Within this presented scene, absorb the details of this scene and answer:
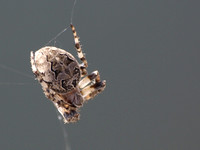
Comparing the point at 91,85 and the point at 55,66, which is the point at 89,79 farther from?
the point at 55,66

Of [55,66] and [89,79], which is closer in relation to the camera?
[55,66]

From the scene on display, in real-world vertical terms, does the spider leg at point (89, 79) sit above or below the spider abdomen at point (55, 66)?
above

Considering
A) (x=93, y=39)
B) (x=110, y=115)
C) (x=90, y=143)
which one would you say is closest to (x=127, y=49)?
(x=93, y=39)

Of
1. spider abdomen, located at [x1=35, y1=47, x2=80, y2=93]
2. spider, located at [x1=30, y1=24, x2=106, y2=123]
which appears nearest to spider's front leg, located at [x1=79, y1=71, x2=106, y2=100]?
spider, located at [x1=30, y1=24, x2=106, y2=123]

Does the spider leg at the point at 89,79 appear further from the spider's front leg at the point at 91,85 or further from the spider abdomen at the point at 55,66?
the spider abdomen at the point at 55,66

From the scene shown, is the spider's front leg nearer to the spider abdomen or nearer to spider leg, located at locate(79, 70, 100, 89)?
spider leg, located at locate(79, 70, 100, 89)

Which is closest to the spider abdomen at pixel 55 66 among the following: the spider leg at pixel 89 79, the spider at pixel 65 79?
the spider at pixel 65 79

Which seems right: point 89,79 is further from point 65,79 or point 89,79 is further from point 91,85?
point 65,79

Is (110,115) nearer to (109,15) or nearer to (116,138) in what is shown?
(116,138)

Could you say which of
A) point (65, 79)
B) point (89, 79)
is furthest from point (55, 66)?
point (89, 79)
